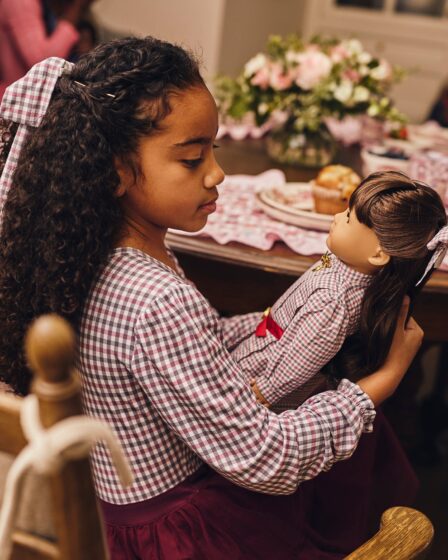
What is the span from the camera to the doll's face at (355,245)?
1030mm

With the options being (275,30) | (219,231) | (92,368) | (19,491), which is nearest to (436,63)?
(275,30)

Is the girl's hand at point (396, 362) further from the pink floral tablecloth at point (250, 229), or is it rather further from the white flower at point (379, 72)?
the white flower at point (379, 72)

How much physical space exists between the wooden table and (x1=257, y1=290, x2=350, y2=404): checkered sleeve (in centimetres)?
27

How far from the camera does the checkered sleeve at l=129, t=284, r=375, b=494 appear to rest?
2.84 feet

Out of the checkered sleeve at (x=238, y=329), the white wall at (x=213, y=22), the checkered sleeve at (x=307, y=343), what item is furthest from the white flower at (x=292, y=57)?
the white wall at (x=213, y=22)

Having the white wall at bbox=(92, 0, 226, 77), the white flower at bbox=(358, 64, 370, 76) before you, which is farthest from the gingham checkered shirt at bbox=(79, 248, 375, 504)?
the white wall at bbox=(92, 0, 226, 77)

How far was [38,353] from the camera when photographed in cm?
47

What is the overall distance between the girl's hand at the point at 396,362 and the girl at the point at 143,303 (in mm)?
38

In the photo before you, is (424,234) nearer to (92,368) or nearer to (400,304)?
(400,304)

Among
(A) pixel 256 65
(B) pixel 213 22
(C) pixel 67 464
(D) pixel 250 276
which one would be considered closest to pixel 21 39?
(B) pixel 213 22

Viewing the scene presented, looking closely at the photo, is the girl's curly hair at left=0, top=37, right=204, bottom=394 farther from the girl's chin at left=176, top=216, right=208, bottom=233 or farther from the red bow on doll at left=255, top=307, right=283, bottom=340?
the red bow on doll at left=255, top=307, right=283, bottom=340

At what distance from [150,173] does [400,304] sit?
0.43 meters

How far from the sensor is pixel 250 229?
1.52 meters

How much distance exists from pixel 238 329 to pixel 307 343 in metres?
0.24
